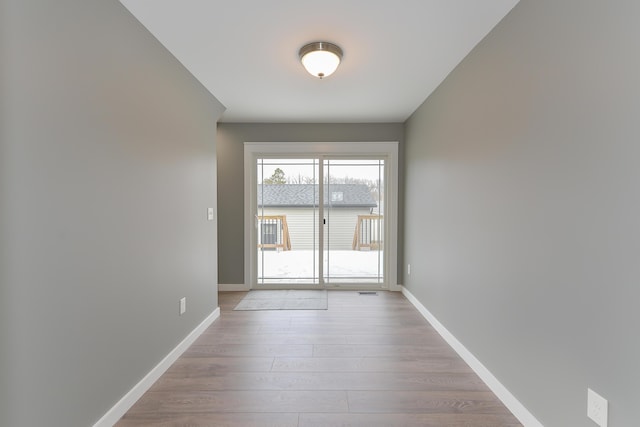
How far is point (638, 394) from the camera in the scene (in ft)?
3.67

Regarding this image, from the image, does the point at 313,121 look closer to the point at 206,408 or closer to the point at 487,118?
the point at 487,118

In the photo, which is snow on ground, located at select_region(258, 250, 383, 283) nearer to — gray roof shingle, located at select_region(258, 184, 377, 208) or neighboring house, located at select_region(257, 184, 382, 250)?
neighboring house, located at select_region(257, 184, 382, 250)

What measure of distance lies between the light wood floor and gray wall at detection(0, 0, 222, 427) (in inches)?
13.9

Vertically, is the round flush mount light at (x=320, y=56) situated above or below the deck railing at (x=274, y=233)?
above

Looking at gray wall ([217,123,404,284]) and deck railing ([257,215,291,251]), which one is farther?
deck railing ([257,215,291,251])

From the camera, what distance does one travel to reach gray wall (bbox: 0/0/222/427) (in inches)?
47.5

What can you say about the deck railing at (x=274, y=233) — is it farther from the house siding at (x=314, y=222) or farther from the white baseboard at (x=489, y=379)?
the white baseboard at (x=489, y=379)

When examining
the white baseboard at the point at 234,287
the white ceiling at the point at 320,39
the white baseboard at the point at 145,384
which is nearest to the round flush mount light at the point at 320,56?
the white ceiling at the point at 320,39

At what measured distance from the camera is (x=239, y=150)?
4301mm

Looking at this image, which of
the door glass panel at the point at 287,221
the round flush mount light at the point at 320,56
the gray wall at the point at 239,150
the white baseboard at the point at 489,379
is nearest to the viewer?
the white baseboard at the point at 489,379

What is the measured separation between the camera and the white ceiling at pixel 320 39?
1826 mm

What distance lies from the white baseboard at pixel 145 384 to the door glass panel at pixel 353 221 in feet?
6.88

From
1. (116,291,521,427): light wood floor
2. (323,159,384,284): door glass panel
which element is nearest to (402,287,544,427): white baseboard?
(116,291,521,427): light wood floor

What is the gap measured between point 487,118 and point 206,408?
2.56 metres
